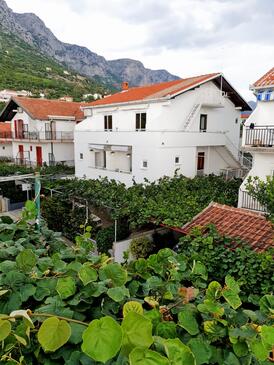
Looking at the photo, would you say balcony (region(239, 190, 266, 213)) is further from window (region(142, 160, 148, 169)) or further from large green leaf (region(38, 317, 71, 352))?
large green leaf (region(38, 317, 71, 352))

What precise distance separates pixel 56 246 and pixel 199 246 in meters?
6.59

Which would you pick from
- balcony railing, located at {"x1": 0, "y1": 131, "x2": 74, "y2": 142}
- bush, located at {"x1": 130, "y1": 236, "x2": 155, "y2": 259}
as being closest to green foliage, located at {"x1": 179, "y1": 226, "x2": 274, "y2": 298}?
bush, located at {"x1": 130, "y1": 236, "x2": 155, "y2": 259}

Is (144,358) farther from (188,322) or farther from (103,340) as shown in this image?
(188,322)

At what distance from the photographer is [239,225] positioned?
10664 millimetres

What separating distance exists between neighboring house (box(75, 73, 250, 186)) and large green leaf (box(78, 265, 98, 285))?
16.2m

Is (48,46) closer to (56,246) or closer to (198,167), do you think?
(198,167)

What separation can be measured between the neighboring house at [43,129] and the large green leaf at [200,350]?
30.6m

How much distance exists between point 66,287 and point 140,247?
11308 millimetres

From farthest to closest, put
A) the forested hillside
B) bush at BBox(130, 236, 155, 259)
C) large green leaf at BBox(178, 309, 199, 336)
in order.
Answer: the forested hillside, bush at BBox(130, 236, 155, 259), large green leaf at BBox(178, 309, 199, 336)

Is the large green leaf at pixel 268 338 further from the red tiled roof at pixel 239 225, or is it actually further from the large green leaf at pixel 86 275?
the red tiled roof at pixel 239 225

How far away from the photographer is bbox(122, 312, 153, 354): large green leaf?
4.11ft

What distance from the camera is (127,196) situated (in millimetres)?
14836

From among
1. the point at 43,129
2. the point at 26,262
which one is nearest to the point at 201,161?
the point at 43,129

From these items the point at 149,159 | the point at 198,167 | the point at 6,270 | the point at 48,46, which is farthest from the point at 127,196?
the point at 48,46
